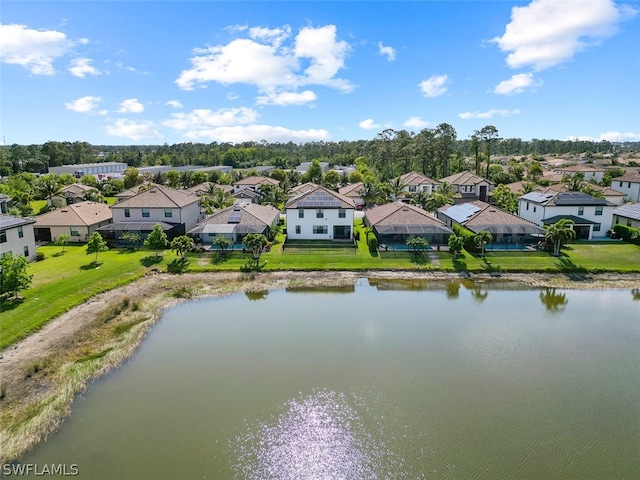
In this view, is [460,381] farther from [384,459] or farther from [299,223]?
[299,223]

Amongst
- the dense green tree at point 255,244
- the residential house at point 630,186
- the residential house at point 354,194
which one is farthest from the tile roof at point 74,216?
the residential house at point 630,186

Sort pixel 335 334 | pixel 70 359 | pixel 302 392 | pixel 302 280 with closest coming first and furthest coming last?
1. pixel 302 392
2. pixel 70 359
3. pixel 335 334
4. pixel 302 280

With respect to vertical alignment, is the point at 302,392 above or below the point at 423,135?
below

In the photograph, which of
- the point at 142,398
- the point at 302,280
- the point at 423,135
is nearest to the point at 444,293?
the point at 302,280

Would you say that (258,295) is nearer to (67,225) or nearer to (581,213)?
(67,225)

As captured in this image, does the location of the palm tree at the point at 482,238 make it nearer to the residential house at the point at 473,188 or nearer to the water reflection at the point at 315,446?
the water reflection at the point at 315,446

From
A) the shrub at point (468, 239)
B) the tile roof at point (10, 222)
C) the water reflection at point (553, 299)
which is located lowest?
the water reflection at point (553, 299)

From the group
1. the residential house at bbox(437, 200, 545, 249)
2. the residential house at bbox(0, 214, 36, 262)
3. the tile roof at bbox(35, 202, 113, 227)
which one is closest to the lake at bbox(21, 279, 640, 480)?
the residential house at bbox(437, 200, 545, 249)
